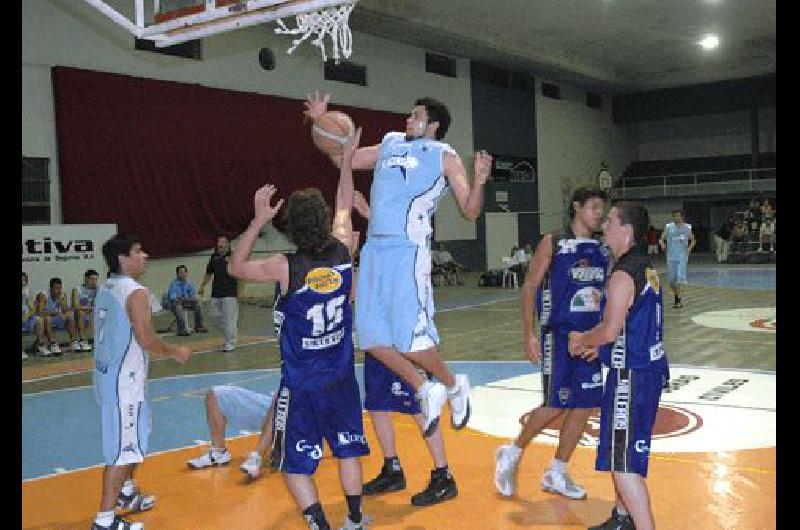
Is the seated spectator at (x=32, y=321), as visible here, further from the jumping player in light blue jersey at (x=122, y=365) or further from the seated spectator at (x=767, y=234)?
the seated spectator at (x=767, y=234)

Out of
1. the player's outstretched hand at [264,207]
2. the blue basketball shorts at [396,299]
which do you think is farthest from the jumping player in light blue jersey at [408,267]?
the player's outstretched hand at [264,207]

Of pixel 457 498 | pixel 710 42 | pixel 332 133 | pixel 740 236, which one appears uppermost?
pixel 710 42

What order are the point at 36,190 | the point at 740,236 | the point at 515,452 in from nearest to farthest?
the point at 515,452 → the point at 36,190 → the point at 740,236

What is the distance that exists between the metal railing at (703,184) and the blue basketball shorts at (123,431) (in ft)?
114

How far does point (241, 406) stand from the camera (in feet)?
19.6

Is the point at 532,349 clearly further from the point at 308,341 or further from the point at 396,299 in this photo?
the point at 308,341

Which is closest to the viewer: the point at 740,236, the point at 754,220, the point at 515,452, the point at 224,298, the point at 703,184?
the point at 515,452

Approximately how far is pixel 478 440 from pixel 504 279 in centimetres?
1670

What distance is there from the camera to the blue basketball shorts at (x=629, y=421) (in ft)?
13.0

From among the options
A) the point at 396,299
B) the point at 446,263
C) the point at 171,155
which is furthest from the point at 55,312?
the point at 446,263

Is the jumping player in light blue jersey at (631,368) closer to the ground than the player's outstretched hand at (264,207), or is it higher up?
closer to the ground

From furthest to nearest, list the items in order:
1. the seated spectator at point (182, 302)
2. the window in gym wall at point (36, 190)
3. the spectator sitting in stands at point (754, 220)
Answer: the spectator sitting in stands at point (754, 220)
the window in gym wall at point (36, 190)
the seated spectator at point (182, 302)

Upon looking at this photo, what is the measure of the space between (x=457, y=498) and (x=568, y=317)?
4.52 feet

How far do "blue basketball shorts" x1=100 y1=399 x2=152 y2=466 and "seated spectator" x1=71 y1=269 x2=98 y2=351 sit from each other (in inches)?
356
